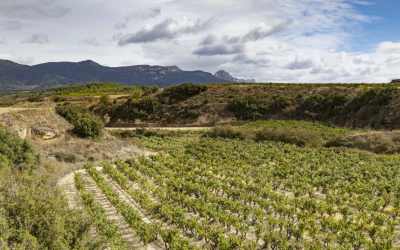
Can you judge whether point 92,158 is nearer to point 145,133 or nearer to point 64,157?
point 64,157

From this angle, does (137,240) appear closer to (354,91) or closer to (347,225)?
(347,225)

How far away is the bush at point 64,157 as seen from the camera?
1967 cm

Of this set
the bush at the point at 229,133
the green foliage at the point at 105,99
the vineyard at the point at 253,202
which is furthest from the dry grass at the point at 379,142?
the green foliage at the point at 105,99

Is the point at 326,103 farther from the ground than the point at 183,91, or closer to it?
closer to it

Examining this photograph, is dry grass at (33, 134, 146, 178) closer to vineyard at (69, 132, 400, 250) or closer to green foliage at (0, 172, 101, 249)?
vineyard at (69, 132, 400, 250)

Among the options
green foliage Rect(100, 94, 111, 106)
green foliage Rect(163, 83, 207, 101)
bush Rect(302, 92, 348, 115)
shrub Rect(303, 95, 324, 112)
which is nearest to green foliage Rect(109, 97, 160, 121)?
green foliage Rect(100, 94, 111, 106)

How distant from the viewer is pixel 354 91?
46.8m

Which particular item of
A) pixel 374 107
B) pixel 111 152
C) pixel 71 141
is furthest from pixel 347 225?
pixel 374 107

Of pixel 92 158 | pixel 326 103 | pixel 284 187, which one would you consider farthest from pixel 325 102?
pixel 92 158

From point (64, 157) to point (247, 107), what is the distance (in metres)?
37.3

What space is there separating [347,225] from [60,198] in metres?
10.9

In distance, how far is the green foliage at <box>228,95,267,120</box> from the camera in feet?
162

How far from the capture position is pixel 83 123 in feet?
80.3

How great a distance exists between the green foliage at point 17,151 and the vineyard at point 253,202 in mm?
3291
